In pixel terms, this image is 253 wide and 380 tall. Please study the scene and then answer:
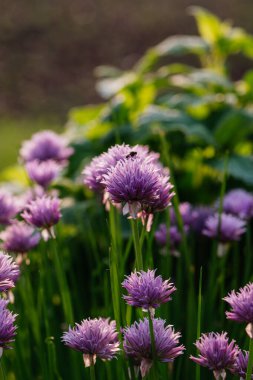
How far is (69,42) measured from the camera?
8.34 meters

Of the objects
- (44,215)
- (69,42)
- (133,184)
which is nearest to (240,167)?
(44,215)

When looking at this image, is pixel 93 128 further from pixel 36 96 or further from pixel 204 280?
pixel 36 96

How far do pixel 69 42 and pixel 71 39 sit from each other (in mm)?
69

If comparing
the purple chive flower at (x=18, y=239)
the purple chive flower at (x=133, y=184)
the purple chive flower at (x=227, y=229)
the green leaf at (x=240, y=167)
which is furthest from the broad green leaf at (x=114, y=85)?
the purple chive flower at (x=133, y=184)

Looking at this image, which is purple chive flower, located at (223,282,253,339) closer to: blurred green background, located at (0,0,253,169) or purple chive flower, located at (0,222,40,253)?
purple chive flower, located at (0,222,40,253)

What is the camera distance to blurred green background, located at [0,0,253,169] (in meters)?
7.22

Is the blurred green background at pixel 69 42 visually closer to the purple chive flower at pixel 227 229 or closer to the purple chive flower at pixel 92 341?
the purple chive flower at pixel 227 229

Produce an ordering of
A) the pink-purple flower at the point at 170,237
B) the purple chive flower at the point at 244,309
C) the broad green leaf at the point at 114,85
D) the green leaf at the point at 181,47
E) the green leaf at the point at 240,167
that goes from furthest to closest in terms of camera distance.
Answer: the green leaf at the point at 181,47, the broad green leaf at the point at 114,85, the green leaf at the point at 240,167, the pink-purple flower at the point at 170,237, the purple chive flower at the point at 244,309

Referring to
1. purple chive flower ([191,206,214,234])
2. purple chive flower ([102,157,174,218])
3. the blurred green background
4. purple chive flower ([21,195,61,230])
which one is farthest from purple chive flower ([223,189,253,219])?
the blurred green background

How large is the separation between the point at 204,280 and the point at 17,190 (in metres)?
0.81

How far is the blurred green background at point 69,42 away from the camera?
7223 millimetres

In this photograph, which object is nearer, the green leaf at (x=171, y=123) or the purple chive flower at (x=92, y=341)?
the purple chive flower at (x=92, y=341)

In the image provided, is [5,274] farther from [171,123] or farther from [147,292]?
[171,123]

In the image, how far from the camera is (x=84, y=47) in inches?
328
